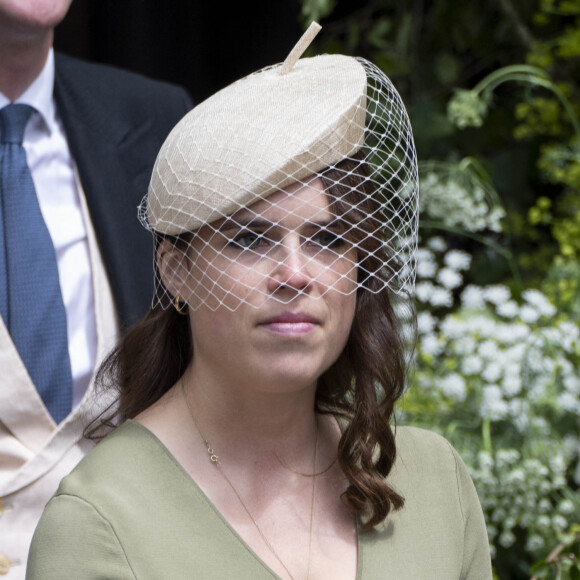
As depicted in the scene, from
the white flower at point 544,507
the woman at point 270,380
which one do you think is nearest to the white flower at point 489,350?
the white flower at point 544,507

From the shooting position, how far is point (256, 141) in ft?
4.64

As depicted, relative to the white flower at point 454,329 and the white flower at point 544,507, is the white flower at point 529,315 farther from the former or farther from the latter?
the white flower at point 544,507

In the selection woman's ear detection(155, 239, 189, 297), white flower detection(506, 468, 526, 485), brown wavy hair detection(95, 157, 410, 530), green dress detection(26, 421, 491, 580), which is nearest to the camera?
green dress detection(26, 421, 491, 580)

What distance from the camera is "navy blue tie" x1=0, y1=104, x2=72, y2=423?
6.24ft

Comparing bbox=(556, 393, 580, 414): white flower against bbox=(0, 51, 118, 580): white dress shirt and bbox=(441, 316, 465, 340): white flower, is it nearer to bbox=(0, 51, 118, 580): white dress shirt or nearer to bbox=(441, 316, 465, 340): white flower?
bbox=(441, 316, 465, 340): white flower

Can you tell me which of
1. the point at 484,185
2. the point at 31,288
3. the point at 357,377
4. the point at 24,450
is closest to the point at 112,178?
the point at 31,288

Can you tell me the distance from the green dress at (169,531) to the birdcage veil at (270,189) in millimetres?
249

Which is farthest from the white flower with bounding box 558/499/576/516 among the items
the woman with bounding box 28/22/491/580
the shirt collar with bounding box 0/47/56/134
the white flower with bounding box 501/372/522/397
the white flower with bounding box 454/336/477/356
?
the shirt collar with bounding box 0/47/56/134

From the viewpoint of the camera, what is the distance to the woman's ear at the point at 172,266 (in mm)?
1519

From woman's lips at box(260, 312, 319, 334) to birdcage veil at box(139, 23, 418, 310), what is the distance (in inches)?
1.1

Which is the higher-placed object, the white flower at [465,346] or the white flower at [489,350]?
the white flower at [489,350]

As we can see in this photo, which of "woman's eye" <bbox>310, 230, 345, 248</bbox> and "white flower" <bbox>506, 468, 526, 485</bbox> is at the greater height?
"woman's eye" <bbox>310, 230, 345, 248</bbox>

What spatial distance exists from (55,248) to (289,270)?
0.72 meters

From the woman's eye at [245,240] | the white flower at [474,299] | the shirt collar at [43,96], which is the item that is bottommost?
the white flower at [474,299]
